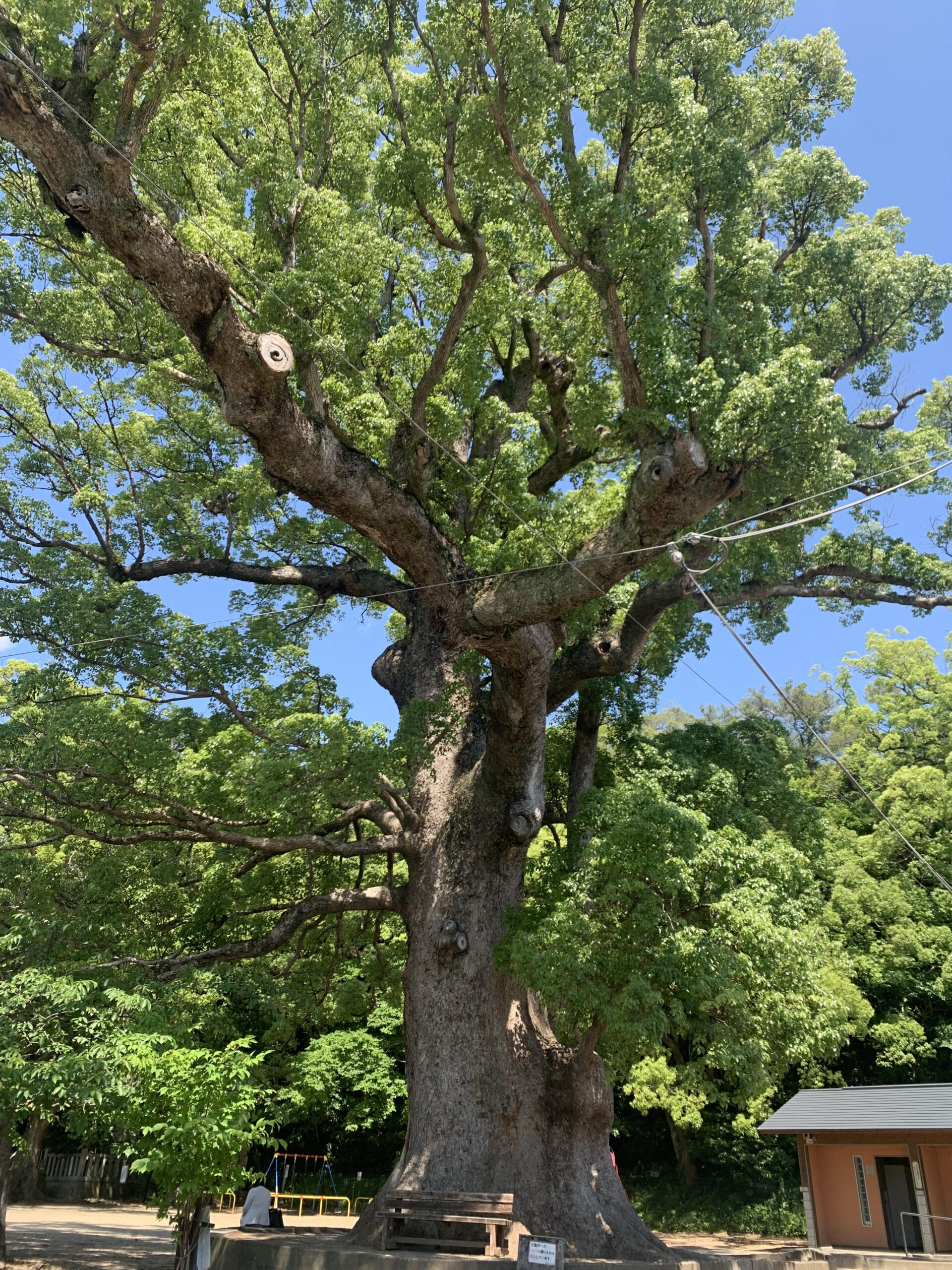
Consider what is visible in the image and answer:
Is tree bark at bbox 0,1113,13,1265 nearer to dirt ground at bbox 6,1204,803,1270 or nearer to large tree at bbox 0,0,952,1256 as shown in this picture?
dirt ground at bbox 6,1204,803,1270

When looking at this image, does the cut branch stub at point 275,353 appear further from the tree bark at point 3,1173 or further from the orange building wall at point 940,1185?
the orange building wall at point 940,1185

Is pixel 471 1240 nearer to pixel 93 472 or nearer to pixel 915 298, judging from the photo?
pixel 93 472

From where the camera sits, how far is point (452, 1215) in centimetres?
743

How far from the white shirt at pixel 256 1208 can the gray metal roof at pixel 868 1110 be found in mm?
7167

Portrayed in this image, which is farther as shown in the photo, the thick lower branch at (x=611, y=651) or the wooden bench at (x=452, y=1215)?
the thick lower branch at (x=611, y=651)

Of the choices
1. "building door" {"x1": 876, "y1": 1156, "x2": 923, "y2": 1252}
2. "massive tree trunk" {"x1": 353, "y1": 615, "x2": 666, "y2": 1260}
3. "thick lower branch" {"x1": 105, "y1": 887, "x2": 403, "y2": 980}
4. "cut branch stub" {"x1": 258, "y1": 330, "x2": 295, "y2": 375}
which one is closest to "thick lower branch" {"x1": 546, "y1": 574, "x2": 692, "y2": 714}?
"massive tree trunk" {"x1": 353, "y1": 615, "x2": 666, "y2": 1260}

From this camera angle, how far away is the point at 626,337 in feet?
23.6

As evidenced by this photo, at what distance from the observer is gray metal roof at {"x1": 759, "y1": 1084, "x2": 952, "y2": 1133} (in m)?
11.7

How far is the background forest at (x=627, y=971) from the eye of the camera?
695 cm

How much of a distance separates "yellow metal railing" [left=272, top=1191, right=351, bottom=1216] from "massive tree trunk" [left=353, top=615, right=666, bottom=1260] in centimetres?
1106

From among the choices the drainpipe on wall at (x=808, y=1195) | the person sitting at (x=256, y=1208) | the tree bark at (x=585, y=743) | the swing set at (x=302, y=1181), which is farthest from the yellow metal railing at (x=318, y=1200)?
the tree bark at (x=585, y=743)

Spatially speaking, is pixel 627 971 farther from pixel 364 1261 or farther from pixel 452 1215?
pixel 364 1261

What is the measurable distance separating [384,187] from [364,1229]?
9.88 metres

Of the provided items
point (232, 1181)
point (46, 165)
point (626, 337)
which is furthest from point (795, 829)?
point (46, 165)
